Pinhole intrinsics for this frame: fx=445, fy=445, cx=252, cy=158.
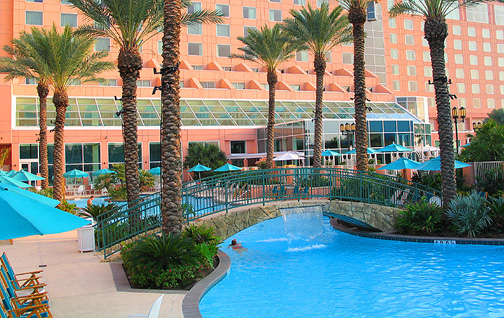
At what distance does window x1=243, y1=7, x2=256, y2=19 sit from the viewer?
2059 inches

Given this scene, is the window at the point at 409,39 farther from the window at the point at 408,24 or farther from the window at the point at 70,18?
the window at the point at 70,18

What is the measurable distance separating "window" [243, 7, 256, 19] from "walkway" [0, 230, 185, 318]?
4351 centimetres

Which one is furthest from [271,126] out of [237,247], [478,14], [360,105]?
[478,14]

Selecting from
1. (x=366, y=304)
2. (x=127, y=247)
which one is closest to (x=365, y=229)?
(x=366, y=304)

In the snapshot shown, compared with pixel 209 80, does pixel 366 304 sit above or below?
below

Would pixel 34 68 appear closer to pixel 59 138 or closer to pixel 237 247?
pixel 59 138

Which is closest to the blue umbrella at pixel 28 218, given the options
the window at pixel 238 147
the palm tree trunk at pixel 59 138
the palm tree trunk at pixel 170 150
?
the palm tree trunk at pixel 170 150

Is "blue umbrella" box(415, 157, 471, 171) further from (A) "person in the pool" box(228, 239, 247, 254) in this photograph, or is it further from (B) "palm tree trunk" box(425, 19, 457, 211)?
(A) "person in the pool" box(228, 239, 247, 254)

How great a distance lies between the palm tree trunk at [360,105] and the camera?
17438 mm

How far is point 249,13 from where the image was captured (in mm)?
52500

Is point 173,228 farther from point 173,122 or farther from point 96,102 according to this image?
point 96,102

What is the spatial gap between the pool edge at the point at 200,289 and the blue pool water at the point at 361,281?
18 cm

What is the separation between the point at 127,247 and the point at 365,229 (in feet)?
29.6

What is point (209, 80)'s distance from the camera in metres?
47.2
